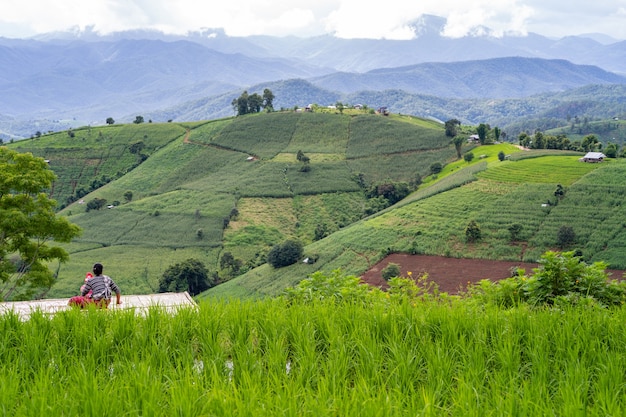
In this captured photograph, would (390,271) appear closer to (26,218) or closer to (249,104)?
(26,218)

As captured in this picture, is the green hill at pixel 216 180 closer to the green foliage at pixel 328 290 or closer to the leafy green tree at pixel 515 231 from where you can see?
the leafy green tree at pixel 515 231

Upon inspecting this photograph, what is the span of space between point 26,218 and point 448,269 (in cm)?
4500

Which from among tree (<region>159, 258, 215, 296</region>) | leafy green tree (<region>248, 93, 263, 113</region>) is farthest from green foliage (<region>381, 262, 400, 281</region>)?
leafy green tree (<region>248, 93, 263, 113</region>)

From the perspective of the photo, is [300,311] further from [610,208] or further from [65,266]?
[65,266]

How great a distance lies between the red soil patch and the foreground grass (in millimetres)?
45873

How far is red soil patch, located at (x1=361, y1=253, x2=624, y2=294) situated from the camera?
55.4m

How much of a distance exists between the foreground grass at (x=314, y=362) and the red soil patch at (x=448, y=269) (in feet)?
151

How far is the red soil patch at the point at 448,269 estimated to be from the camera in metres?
55.4

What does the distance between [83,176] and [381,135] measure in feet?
250

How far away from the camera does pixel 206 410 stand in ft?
17.4

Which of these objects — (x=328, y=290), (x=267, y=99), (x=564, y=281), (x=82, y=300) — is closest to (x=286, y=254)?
(x=82, y=300)

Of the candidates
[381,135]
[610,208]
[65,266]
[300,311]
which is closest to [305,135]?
[381,135]

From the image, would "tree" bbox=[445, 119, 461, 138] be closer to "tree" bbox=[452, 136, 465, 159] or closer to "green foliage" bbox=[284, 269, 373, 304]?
"tree" bbox=[452, 136, 465, 159]

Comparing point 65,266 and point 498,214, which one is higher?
point 498,214
